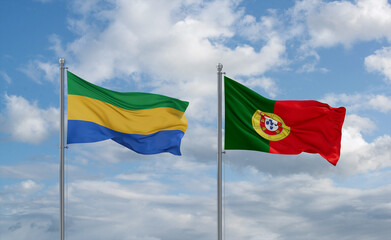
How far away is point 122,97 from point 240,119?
5.00m

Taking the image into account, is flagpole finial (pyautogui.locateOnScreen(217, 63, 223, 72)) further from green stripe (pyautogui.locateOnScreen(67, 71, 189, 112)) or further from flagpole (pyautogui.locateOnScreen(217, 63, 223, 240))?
green stripe (pyautogui.locateOnScreen(67, 71, 189, 112))

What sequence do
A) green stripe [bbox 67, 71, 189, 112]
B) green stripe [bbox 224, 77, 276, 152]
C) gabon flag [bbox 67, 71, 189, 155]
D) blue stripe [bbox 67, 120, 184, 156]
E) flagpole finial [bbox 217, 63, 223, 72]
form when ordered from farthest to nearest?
flagpole finial [bbox 217, 63, 223, 72] < green stripe [bbox 224, 77, 276, 152] < green stripe [bbox 67, 71, 189, 112] < gabon flag [bbox 67, 71, 189, 155] < blue stripe [bbox 67, 120, 184, 156]

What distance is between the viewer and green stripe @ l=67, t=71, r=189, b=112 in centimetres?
2122

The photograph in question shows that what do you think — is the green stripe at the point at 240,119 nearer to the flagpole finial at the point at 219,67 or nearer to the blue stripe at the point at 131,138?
the flagpole finial at the point at 219,67

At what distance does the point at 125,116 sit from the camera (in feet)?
72.2

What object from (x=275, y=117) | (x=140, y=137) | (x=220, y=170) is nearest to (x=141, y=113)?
(x=140, y=137)

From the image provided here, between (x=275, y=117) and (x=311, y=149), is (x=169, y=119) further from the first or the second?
(x=311, y=149)

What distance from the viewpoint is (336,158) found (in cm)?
2289

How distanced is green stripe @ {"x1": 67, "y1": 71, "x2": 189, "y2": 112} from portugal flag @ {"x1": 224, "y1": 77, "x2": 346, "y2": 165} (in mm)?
2394

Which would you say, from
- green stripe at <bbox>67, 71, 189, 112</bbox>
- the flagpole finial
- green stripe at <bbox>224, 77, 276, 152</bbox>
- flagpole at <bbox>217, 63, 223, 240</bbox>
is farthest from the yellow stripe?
the flagpole finial

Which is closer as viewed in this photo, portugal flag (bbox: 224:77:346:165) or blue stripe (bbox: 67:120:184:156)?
blue stripe (bbox: 67:120:184:156)

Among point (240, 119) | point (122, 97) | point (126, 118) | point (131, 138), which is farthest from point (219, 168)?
point (122, 97)

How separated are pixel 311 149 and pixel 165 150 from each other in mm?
6289

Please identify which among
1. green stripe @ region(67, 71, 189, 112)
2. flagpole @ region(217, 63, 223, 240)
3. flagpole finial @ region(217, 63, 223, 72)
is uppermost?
flagpole finial @ region(217, 63, 223, 72)
